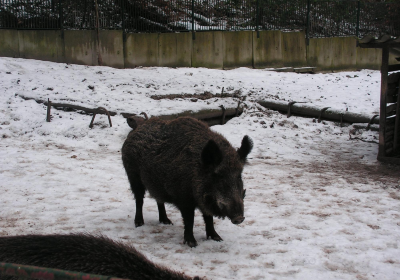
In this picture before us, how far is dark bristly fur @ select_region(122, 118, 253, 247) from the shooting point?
4141 mm

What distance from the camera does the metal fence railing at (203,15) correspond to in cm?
1448

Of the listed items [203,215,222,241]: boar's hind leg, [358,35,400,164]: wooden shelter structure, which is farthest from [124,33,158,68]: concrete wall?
[203,215,222,241]: boar's hind leg

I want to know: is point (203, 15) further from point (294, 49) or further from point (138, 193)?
point (138, 193)

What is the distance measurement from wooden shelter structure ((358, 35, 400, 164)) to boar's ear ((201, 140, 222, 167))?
210 inches

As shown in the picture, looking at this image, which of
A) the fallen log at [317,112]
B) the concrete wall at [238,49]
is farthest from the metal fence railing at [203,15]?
the fallen log at [317,112]

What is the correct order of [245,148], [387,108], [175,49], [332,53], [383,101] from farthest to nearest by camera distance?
[332,53], [175,49], [387,108], [383,101], [245,148]

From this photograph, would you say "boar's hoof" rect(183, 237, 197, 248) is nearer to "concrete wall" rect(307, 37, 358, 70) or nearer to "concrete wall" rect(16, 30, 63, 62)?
"concrete wall" rect(16, 30, 63, 62)

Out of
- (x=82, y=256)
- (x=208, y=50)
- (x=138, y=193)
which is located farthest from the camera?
(x=208, y=50)

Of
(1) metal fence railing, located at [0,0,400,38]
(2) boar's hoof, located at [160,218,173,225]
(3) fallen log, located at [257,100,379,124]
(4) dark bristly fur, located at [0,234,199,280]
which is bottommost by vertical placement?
(2) boar's hoof, located at [160,218,173,225]

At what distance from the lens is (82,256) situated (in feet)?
7.79

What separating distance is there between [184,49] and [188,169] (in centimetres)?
1188

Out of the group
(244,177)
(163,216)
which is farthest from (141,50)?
(163,216)

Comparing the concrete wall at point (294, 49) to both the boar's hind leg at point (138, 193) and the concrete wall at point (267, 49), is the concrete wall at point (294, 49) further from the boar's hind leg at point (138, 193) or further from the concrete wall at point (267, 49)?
the boar's hind leg at point (138, 193)

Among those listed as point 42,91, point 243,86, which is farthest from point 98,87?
point 243,86
